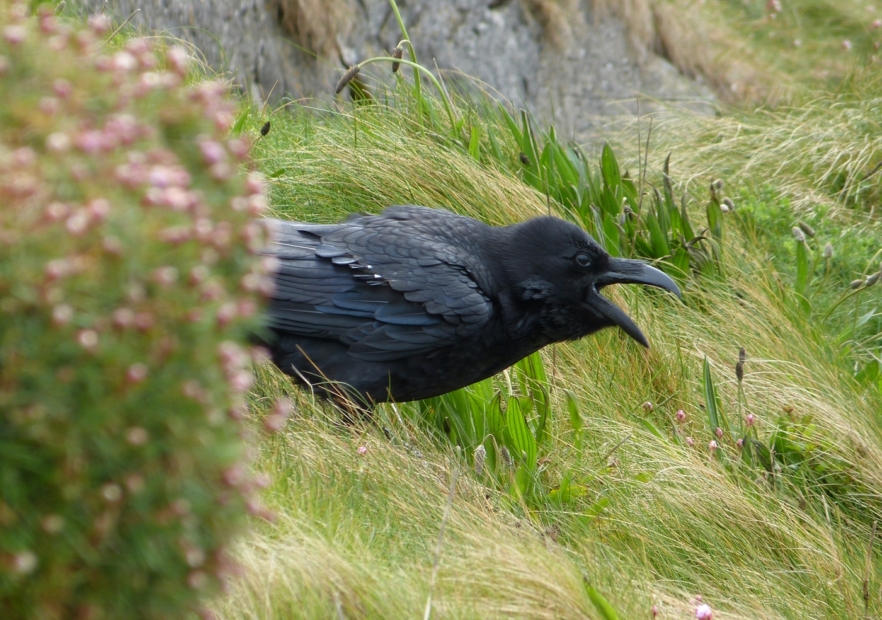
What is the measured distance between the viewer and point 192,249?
169cm

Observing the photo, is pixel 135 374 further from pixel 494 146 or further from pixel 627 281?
pixel 494 146

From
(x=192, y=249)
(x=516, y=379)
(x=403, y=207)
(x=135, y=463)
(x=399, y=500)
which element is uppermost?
(x=192, y=249)

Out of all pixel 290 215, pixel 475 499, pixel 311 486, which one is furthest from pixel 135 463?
pixel 290 215

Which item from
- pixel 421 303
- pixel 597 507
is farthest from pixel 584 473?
pixel 421 303

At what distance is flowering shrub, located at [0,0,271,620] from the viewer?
1552mm

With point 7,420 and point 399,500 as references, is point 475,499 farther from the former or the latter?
point 7,420

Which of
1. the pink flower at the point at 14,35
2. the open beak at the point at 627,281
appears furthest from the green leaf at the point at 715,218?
the pink flower at the point at 14,35

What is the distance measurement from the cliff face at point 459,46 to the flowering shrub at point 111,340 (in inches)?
187

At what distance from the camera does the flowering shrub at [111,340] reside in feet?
5.09

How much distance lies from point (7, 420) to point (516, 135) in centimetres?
455

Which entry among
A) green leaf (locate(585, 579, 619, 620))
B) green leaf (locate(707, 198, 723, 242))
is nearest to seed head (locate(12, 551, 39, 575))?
green leaf (locate(585, 579, 619, 620))

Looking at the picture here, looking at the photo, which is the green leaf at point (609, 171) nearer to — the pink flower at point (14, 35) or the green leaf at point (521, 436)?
the green leaf at point (521, 436)

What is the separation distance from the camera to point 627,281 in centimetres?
397

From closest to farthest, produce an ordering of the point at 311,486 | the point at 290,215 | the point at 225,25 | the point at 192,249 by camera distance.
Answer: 1. the point at 192,249
2. the point at 311,486
3. the point at 290,215
4. the point at 225,25
